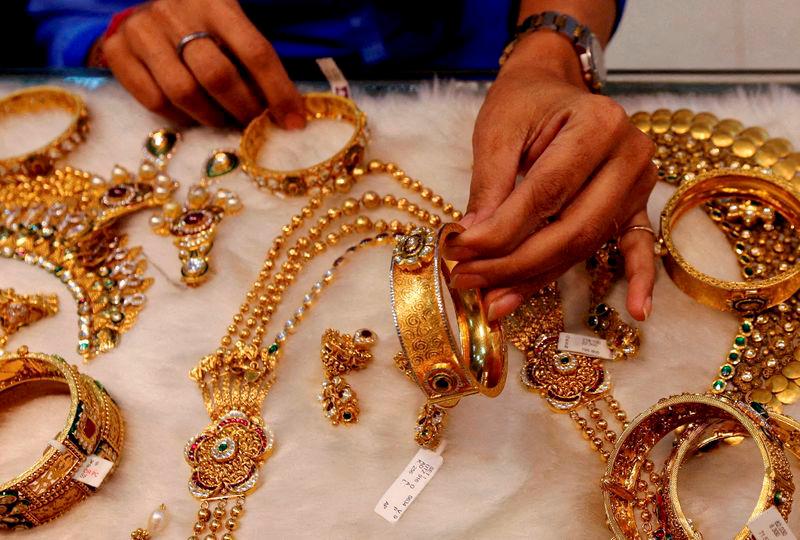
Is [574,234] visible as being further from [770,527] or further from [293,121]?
Result: [293,121]

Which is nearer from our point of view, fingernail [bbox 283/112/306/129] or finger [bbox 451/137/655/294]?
finger [bbox 451/137/655/294]

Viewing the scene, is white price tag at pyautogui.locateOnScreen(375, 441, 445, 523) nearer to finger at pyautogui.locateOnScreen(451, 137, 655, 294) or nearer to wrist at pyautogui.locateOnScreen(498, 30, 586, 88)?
finger at pyautogui.locateOnScreen(451, 137, 655, 294)

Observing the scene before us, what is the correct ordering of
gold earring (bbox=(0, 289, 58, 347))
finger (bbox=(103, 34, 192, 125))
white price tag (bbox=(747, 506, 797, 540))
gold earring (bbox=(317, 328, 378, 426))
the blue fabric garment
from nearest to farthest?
white price tag (bbox=(747, 506, 797, 540))
gold earring (bbox=(317, 328, 378, 426))
gold earring (bbox=(0, 289, 58, 347))
finger (bbox=(103, 34, 192, 125))
the blue fabric garment

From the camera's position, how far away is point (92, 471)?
70cm

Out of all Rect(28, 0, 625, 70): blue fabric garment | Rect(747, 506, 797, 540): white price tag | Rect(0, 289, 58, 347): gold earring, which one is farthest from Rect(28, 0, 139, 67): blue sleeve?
Rect(747, 506, 797, 540): white price tag

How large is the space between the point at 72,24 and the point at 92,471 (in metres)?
0.77

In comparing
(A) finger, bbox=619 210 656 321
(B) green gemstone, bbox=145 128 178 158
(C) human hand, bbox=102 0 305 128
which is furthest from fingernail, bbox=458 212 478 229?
(B) green gemstone, bbox=145 128 178 158

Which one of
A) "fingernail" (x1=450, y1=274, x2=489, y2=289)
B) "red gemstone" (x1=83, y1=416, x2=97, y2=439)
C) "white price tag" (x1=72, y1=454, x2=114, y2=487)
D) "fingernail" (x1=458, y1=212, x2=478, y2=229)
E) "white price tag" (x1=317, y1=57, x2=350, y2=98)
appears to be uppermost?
"fingernail" (x1=458, y1=212, x2=478, y2=229)

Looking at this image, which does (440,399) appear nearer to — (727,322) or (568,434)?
(568,434)

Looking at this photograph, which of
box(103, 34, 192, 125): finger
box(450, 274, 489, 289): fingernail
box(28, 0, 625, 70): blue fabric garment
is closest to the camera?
box(450, 274, 489, 289): fingernail

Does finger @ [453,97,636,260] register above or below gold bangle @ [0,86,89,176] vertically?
above

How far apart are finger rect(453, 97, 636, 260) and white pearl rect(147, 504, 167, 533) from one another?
1.24ft

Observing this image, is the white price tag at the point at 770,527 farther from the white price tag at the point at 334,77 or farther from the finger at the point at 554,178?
the white price tag at the point at 334,77

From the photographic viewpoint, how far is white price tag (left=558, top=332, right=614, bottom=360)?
30.0 inches
